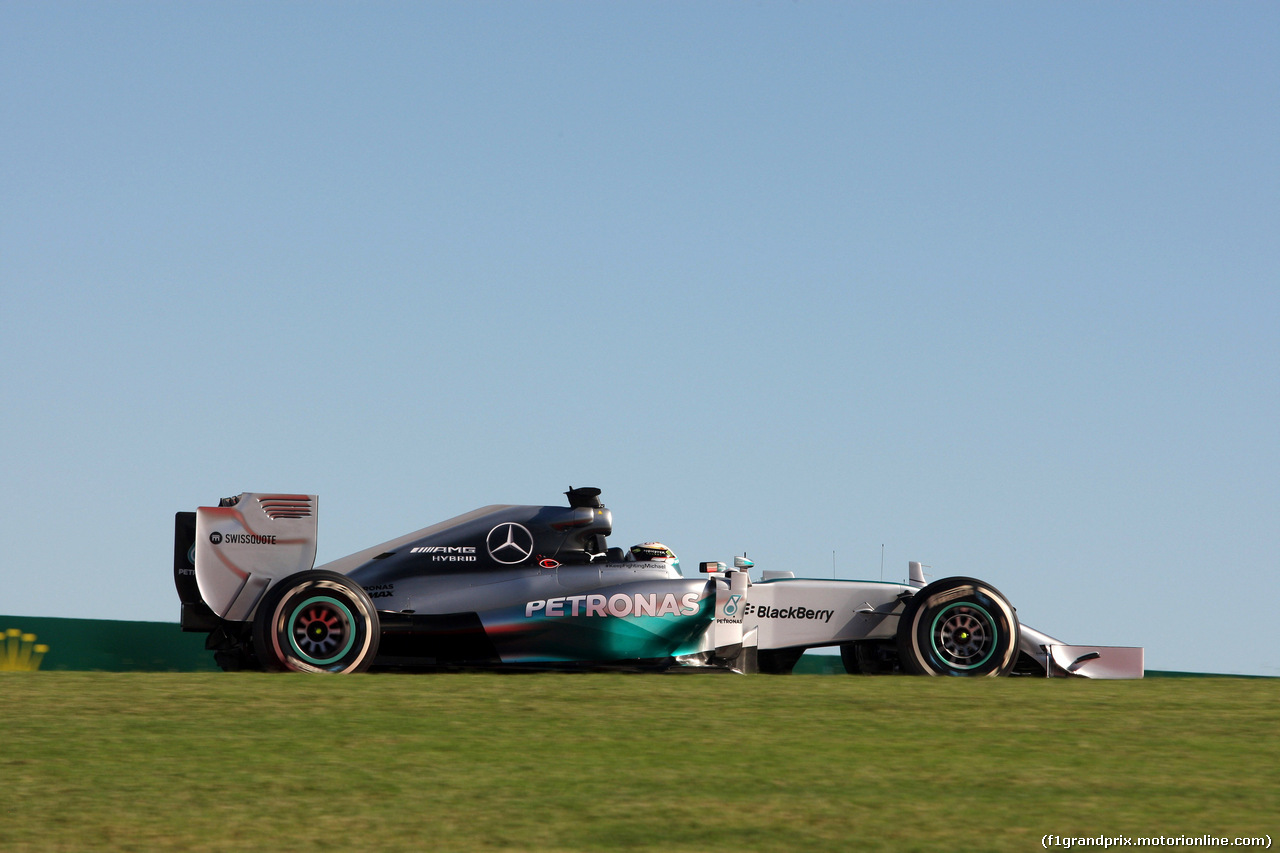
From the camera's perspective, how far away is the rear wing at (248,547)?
1096 centimetres

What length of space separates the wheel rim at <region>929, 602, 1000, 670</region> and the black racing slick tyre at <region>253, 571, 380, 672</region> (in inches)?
173

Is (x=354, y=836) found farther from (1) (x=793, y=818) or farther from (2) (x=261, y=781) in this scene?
→ (1) (x=793, y=818)

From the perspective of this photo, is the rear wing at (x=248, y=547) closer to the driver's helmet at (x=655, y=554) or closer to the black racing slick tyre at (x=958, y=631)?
the driver's helmet at (x=655, y=554)

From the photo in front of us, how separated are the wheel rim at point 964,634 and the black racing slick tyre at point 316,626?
4397mm

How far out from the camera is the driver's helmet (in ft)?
38.0

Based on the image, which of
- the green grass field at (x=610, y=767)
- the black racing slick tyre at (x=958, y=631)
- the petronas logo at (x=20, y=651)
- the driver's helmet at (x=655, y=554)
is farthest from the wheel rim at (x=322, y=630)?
the petronas logo at (x=20, y=651)

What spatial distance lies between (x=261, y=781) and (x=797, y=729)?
273cm

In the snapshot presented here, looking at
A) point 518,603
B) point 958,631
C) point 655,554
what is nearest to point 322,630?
point 518,603

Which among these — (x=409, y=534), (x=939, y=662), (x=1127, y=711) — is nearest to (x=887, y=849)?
(x=1127, y=711)

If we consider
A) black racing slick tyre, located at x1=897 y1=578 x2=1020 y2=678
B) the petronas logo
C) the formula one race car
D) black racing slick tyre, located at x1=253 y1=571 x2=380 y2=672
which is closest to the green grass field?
black racing slick tyre, located at x1=253 y1=571 x2=380 y2=672

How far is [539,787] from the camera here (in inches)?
210

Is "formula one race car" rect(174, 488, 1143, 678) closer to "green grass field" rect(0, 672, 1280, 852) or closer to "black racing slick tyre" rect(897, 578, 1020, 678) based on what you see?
"black racing slick tyre" rect(897, 578, 1020, 678)

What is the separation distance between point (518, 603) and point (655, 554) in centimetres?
132

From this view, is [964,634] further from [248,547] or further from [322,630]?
[248,547]
